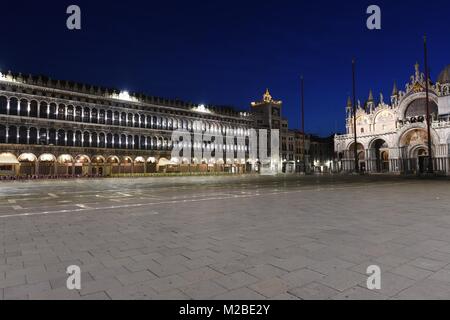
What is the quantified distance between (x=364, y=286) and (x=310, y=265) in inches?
36.9

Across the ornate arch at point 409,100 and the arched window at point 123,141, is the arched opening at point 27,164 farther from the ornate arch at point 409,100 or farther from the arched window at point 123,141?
the ornate arch at point 409,100

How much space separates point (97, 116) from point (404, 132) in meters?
58.6

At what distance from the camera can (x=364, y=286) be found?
3.76 metres

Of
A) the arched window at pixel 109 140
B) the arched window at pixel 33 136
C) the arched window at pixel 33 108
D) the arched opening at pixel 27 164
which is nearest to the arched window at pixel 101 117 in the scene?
the arched window at pixel 109 140

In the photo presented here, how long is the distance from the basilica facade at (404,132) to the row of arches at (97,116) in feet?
104

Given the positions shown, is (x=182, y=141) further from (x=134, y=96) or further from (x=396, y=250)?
(x=396, y=250)

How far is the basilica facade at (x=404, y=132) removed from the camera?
176ft

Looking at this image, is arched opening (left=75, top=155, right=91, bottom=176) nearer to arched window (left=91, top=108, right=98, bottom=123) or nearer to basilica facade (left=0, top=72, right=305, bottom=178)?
basilica facade (left=0, top=72, right=305, bottom=178)

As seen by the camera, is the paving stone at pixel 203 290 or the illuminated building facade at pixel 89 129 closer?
the paving stone at pixel 203 290

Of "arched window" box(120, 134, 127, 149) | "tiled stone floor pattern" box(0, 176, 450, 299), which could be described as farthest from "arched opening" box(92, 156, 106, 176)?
"tiled stone floor pattern" box(0, 176, 450, 299)

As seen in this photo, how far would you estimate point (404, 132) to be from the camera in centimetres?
5841

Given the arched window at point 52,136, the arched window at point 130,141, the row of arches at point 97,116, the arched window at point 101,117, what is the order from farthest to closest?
1. the arched window at point 130,141
2. the arched window at point 101,117
3. the arched window at point 52,136
4. the row of arches at point 97,116

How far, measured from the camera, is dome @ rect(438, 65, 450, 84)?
56.5 meters

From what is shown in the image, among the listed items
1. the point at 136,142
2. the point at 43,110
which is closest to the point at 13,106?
the point at 43,110
